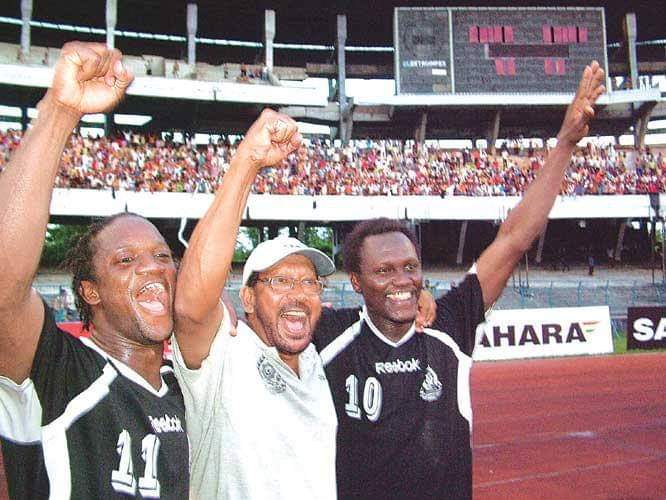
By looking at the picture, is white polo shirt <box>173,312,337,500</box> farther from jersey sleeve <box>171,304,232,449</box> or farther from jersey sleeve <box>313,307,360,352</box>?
jersey sleeve <box>313,307,360,352</box>

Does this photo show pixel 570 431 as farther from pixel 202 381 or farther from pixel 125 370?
pixel 125 370

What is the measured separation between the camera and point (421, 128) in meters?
32.2

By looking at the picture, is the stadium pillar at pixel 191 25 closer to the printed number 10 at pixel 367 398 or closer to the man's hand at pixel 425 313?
the man's hand at pixel 425 313

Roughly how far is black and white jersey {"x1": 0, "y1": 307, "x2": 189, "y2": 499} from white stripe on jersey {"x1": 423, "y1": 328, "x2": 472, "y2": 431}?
1.45 metres

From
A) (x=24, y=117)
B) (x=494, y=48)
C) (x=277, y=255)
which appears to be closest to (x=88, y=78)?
(x=277, y=255)

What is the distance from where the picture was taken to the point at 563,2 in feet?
105

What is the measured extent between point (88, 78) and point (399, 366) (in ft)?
6.35

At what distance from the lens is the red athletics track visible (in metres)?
6.10

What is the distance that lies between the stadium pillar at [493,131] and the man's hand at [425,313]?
30.2 metres

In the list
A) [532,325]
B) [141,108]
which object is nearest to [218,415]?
[532,325]

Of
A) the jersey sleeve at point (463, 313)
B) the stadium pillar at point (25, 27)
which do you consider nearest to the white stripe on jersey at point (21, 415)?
the jersey sleeve at point (463, 313)

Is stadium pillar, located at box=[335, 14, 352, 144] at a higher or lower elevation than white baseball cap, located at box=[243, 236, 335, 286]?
higher

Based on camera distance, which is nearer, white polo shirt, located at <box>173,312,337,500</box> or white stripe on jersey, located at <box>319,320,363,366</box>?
white polo shirt, located at <box>173,312,337,500</box>

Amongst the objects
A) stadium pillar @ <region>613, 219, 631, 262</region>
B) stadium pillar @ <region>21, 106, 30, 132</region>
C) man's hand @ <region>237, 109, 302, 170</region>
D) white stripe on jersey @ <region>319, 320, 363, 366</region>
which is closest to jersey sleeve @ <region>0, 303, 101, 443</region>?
man's hand @ <region>237, 109, 302, 170</region>
